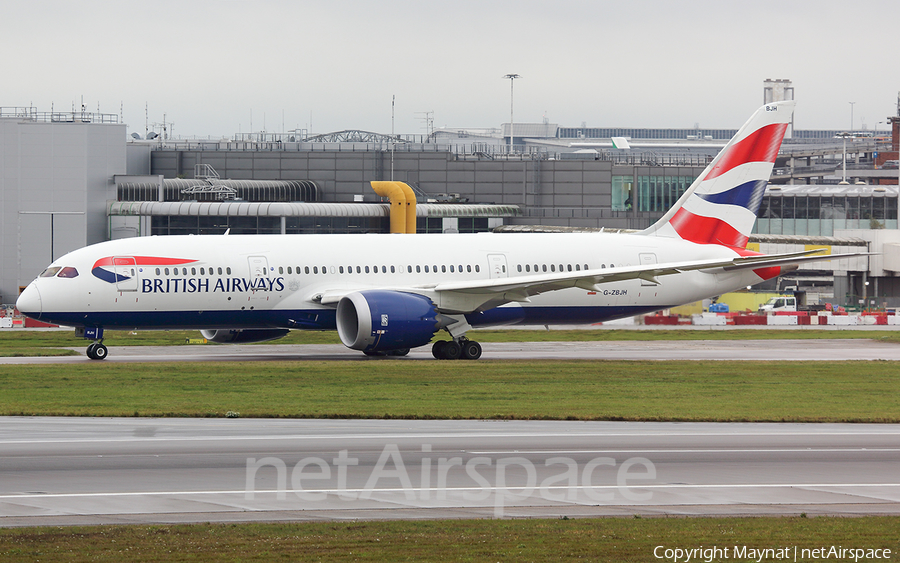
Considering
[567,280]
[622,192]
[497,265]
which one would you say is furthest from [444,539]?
[622,192]

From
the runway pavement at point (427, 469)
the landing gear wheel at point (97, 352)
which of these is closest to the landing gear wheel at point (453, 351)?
the landing gear wheel at point (97, 352)

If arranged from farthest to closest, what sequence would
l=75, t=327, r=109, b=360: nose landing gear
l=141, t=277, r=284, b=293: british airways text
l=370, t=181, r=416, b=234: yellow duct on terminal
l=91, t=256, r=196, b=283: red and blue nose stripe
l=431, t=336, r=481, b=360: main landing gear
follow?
l=370, t=181, r=416, b=234: yellow duct on terminal → l=431, t=336, r=481, b=360: main landing gear → l=75, t=327, r=109, b=360: nose landing gear → l=141, t=277, r=284, b=293: british airways text → l=91, t=256, r=196, b=283: red and blue nose stripe

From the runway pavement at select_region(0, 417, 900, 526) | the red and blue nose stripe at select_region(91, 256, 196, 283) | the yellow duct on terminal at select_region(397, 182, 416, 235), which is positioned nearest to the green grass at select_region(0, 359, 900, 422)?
the runway pavement at select_region(0, 417, 900, 526)

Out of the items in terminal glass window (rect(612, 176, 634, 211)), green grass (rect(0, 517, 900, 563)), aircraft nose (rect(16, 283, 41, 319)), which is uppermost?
terminal glass window (rect(612, 176, 634, 211))

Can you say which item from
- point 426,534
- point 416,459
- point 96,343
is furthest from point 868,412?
point 96,343

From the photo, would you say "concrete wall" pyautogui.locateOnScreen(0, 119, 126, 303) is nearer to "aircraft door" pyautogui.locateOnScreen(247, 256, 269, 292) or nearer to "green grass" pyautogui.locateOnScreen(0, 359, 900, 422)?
"aircraft door" pyautogui.locateOnScreen(247, 256, 269, 292)

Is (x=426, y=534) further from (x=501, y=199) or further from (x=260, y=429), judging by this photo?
(x=501, y=199)

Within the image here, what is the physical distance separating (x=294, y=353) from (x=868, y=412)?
22923mm

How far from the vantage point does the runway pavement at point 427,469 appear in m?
14.8

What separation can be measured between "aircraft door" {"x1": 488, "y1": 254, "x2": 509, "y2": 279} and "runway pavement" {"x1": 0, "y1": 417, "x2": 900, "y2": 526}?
57.4 feet

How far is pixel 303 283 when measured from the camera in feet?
125

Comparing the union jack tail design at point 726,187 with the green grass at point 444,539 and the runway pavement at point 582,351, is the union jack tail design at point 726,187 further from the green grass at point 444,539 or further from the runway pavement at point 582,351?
the green grass at point 444,539

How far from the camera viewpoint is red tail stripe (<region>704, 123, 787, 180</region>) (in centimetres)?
4409

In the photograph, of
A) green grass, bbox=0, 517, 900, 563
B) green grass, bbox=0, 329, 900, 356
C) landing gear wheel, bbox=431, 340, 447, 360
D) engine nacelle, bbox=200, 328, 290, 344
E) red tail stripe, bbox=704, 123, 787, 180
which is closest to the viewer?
green grass, bbox=0, 517, 900, 563
